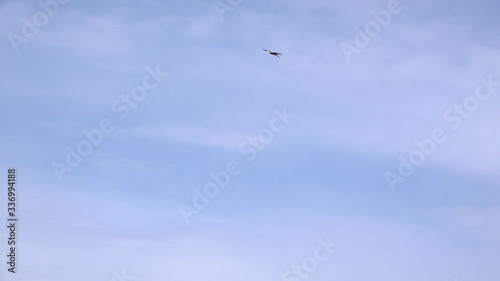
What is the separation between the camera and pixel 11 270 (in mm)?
88750

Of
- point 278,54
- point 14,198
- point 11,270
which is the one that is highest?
point 278,54

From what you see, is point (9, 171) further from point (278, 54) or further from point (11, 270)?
point (278, 54)

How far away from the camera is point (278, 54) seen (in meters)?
99.3

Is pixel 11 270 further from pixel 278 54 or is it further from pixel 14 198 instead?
pixel 278 54

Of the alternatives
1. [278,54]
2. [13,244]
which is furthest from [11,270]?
[278,54]

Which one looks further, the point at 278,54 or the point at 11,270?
the point at 278,54

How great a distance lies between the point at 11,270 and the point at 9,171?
41.3ft

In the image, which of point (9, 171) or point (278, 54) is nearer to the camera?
point (9, 171)

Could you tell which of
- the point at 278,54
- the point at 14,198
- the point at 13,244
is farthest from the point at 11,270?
the point at 278,54

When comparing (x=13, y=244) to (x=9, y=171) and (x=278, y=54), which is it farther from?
(x=278, y=54)

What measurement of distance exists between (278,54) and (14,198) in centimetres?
3967

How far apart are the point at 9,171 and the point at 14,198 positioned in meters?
4.36

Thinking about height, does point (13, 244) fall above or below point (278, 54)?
below

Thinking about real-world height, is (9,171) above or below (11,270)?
above
